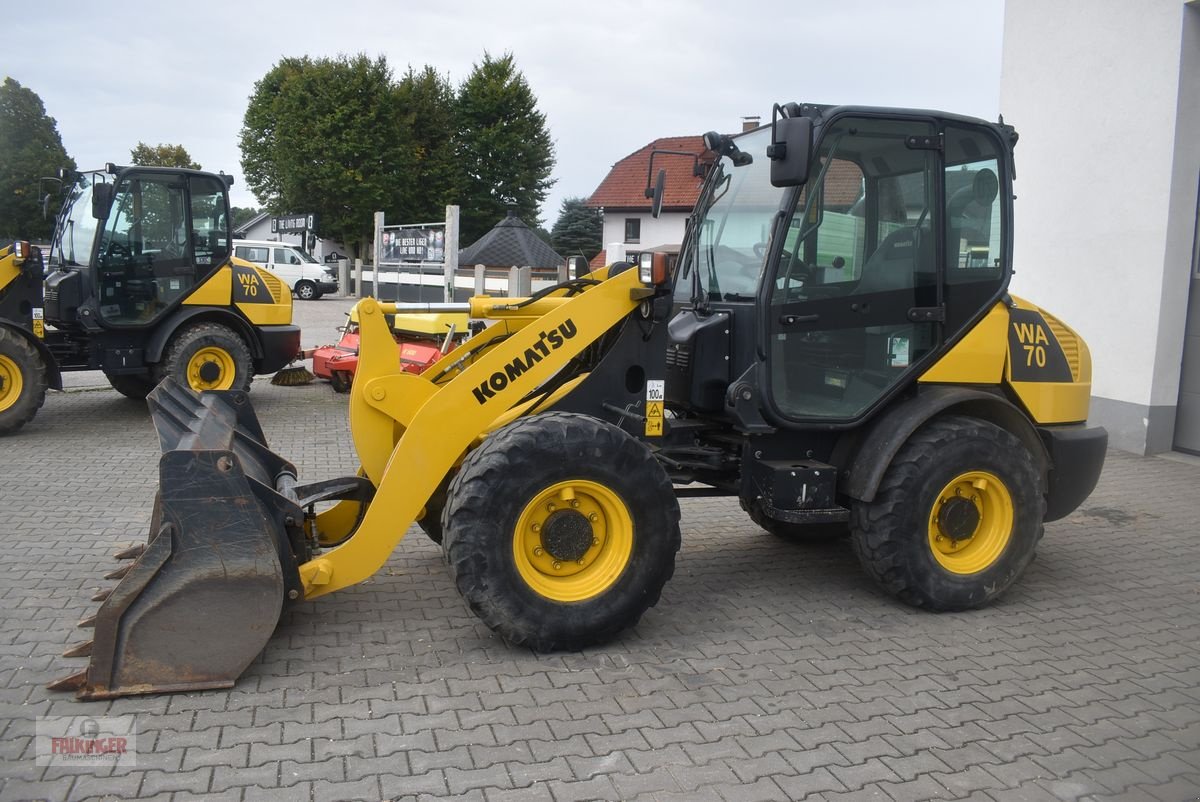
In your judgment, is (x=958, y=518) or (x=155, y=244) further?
(x=155, y=244)

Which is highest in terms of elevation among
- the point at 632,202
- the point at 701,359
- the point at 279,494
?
the point at 632,202

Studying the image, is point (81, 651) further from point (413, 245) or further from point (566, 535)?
point (413, 245)

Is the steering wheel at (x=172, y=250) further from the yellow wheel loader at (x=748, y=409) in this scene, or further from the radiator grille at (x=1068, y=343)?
the radiator grille at (x=1068, y=343)

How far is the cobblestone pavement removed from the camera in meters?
3.44

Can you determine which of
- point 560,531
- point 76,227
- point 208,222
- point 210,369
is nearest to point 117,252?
point 76,227

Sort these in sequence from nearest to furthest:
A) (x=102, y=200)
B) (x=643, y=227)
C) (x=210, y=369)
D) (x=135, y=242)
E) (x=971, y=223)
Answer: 1. (x=971, y=223)
2. (x=102, y=200)
3. (x=135, y=242)
4. (x=210, y=369)
5. (x=643, y=227)

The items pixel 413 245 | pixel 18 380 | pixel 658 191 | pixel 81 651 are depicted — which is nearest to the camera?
pixel 81 651

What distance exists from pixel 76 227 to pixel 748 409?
869 centimetres

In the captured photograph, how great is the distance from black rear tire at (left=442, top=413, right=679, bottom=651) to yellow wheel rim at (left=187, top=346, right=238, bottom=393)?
7452 millimetres

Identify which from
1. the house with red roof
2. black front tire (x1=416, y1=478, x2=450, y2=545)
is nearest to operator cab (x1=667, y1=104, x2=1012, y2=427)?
black front tire (x1=416, y1=478, x2=450, y2=545)

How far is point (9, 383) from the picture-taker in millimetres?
9477

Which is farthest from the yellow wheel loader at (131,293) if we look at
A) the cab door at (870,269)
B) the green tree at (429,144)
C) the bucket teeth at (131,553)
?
the green tree at (429,144)

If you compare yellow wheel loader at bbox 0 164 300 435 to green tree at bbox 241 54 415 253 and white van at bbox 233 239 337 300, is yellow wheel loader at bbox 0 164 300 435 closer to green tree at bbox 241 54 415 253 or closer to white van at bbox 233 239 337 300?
white van at bbox 233 239 337 300

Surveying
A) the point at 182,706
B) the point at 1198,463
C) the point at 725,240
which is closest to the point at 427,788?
the point at 182,706
